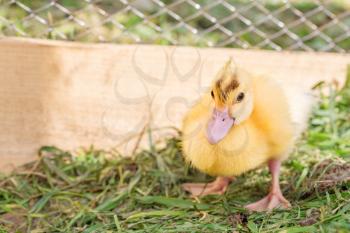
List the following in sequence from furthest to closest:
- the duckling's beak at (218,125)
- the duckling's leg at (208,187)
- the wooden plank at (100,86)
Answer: the wooden plank at (100,86) < the duckling's leg at (208,187) < the duckling's beak at (218,125)

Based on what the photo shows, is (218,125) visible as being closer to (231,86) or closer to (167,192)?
(231,86)

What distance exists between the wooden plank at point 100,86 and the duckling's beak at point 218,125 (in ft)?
2.55

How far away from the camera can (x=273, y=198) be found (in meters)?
2.73

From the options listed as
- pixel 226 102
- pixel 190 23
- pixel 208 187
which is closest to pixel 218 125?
pixel 226 102

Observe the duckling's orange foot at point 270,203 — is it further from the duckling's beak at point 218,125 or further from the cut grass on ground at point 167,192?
the duckling's beak at point 218,125

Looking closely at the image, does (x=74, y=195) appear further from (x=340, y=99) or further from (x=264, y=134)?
(x=340, y=99)

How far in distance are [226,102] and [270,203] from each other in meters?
0.44

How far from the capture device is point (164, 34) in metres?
3.83

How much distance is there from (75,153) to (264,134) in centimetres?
97

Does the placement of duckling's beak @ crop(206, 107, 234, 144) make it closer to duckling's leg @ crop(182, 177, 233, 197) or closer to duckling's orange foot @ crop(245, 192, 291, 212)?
duckling's orange foot @ crop(245, 192, 291, 212)

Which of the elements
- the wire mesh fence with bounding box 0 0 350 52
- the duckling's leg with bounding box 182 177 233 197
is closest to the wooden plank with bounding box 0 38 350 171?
the wire mesh fence with bounding box 0 0 350 52

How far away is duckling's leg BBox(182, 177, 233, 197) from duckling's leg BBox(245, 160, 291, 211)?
0.70 feet

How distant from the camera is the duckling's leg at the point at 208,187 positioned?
9.57ft

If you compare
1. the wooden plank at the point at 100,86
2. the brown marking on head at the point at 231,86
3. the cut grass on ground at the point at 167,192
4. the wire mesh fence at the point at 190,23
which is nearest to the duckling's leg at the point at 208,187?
the cut grass on ground at the point at 167,192
